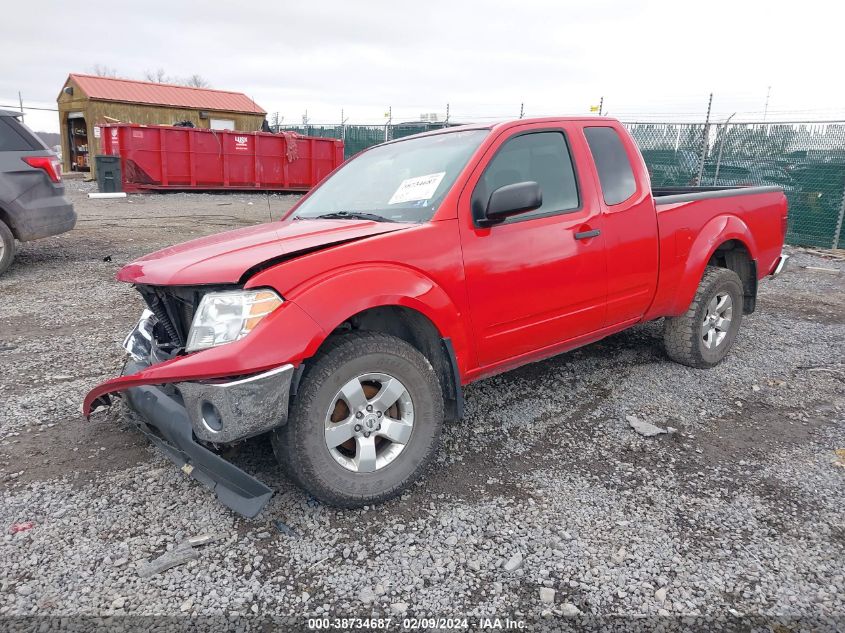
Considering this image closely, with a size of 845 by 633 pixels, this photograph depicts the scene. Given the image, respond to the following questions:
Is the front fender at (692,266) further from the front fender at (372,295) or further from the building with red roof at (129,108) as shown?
the building with red roof at (129,108)

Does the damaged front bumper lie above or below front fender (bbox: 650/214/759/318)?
below

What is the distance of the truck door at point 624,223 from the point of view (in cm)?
377

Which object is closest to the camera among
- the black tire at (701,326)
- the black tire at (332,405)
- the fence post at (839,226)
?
the black tire at (332,405)

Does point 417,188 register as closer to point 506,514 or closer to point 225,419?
point 225,419

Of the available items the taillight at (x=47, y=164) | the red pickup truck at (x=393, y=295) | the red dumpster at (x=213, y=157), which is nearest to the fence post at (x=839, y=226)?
the red pickup truck at (x=393, y=295)

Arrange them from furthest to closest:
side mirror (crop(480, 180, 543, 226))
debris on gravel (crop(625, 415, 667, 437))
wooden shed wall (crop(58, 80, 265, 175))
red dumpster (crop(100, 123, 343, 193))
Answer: wooden shed wall (crop(58, 80, 265, 175)) → red dumpster (crop(100, 123, 343, 193)) → debris on gravel (crop(625, 415, 667, 437)) → side mirror (crop(480, 180, 543, 226))

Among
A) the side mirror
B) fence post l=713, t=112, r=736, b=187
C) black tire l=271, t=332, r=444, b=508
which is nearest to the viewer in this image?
black tire l=271, t=332, r=444, b=508

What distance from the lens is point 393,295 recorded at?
272 centimetres

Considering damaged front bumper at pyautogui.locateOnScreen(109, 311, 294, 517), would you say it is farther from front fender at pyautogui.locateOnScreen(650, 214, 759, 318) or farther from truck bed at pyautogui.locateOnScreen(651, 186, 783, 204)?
truck bed at pyautogui.locateOnScreen(651, 186, 783, 204)

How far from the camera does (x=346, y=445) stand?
109 inches

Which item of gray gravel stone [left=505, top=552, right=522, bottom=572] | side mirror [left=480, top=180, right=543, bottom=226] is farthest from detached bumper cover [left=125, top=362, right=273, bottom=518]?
side mirror [left=480, top=180, right=543, bottom=226]

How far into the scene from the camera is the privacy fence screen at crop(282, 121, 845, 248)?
11.2m

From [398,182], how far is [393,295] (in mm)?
1013

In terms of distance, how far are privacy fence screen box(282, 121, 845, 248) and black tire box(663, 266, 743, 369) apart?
8026mm
